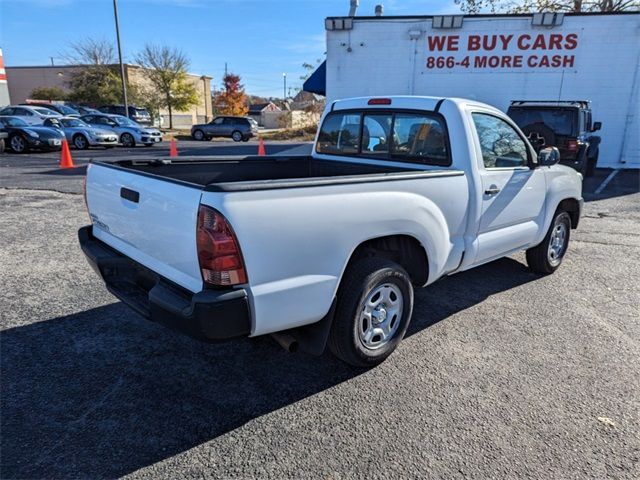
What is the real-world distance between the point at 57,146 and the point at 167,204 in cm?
1708

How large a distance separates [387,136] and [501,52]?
1364cm

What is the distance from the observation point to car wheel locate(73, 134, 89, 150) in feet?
61.0

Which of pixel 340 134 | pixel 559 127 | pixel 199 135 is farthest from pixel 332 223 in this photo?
pixel 199 135

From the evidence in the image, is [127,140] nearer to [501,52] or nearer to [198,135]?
[198,135]

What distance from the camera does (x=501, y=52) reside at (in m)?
15.3

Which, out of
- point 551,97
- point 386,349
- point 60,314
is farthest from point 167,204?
point 551,97

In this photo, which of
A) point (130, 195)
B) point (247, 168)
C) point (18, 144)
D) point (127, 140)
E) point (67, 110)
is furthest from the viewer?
point (67, 110)

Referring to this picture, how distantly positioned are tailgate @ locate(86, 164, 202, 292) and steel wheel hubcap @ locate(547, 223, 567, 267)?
4240 mm

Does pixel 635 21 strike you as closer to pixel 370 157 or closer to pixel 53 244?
pixel 370 157

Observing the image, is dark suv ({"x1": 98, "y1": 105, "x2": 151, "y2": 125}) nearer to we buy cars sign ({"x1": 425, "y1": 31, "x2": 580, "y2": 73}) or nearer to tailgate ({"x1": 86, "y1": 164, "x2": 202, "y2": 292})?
we buy cars sign ({"x1": 425, "y1": 31, "x2": 580, "y2": 73})

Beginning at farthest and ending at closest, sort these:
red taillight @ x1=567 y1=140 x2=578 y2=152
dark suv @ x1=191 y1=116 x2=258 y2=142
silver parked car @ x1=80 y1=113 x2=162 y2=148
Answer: dark suv @ x1=191 y1=116 x2=258 y2=142
silver parked car @ x1=80 y1=113 x2=162 y2=148
red taillight @ x1=567 y1=140 x2=578 y2=152

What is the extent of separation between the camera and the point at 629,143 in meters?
15.0

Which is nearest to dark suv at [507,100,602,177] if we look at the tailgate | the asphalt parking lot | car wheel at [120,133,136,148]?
the asphalt parking lot

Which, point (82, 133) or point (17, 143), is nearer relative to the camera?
point (17, 143)
